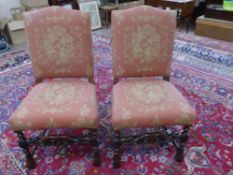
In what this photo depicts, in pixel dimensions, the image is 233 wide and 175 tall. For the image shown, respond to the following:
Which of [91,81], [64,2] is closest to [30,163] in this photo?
[91,81]

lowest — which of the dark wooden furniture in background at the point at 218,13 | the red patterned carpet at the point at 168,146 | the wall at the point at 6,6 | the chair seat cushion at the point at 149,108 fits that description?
the red patterned carpet at the point at 168,146

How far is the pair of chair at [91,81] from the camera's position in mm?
1268

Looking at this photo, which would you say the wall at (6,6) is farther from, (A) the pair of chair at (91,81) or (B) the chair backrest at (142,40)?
(B) the chair backrest at (142,40)

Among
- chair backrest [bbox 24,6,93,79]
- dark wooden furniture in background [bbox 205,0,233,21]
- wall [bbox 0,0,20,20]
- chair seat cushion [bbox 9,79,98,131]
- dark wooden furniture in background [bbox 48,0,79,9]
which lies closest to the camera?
chair seat cushion [bbox 9,79,98,131]

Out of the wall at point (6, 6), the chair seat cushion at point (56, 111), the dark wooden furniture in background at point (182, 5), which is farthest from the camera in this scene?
the dark wooden furniture in background at point (182, 5)

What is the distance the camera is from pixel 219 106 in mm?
1968

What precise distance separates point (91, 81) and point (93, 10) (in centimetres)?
272

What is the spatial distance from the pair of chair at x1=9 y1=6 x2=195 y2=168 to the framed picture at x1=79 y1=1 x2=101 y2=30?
2.57 metres

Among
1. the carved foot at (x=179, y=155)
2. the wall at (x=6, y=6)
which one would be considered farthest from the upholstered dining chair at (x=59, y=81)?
the wall at (x=6, y=6)

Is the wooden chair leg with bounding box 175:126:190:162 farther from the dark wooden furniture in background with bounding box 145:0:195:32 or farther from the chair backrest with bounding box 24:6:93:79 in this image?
the dark wooden furniture in background with bounding box 145:0:195:32

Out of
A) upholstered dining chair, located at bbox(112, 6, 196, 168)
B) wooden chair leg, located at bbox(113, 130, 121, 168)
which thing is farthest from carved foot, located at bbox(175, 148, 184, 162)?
wooden chair leg, located at bbox(113, 130, 121, 168)

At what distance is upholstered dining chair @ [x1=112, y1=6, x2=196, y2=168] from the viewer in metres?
1.27

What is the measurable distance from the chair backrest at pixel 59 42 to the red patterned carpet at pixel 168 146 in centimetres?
51

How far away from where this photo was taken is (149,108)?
129cm
